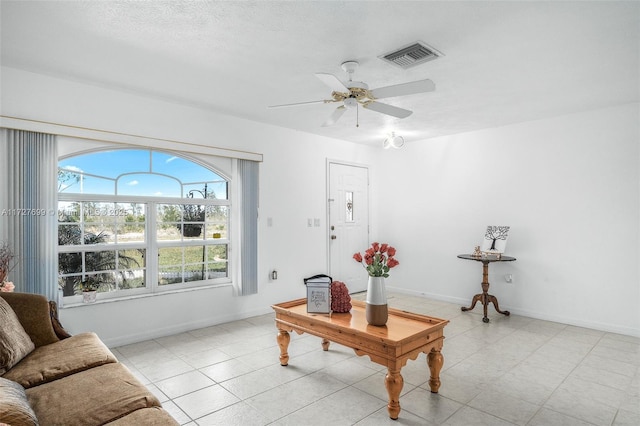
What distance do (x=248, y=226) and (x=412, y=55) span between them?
2.79 meters

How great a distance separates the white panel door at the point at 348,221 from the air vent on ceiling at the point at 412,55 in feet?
9.56

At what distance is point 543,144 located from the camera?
184 inches

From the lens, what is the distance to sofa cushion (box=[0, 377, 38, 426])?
4.36 feet

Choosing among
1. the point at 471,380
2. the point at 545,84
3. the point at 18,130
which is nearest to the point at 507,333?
the point at 471,380

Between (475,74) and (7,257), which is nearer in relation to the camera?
(7,257)

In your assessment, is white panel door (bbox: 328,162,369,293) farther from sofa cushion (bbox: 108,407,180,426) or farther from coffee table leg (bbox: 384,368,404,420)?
sofa cushion (bbox: 108,407,180,426)

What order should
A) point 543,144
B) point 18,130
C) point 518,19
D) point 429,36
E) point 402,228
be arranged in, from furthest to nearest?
point 402,228, point 543,144, point 18,130, point 429,36, point 518,19

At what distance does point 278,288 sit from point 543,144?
3938mm

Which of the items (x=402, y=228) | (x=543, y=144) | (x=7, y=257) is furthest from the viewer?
(x=402, y=228)

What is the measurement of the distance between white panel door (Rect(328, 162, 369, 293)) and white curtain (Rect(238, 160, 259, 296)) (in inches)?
57.3

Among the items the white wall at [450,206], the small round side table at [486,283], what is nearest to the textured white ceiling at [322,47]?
the white wall at [450,206]

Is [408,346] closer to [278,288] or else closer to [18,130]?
[278,288]

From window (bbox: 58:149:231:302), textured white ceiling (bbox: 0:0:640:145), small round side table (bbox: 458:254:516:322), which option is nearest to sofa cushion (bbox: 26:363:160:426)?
window (bbox: 58:149:231:302)

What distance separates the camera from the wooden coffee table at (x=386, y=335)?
2375 millimetres
